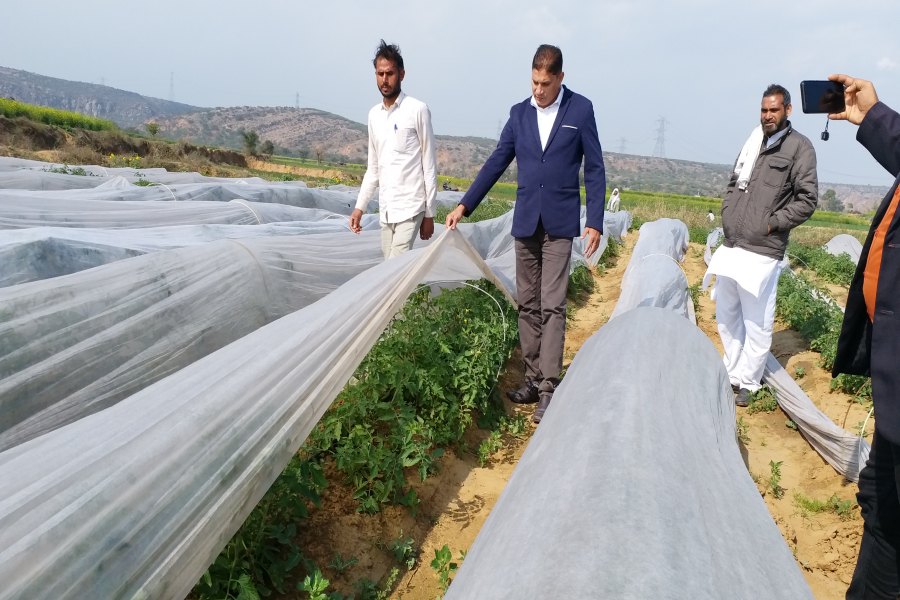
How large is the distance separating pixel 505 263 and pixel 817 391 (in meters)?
2.31

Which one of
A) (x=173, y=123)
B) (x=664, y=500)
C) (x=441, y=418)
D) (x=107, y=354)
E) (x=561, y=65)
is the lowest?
(x=441, y=418)

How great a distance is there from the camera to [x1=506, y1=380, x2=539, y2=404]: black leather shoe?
3.31m

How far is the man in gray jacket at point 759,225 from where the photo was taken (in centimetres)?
308

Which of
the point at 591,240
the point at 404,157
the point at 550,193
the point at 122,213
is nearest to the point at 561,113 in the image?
the point at 550,193

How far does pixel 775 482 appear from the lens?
269cm

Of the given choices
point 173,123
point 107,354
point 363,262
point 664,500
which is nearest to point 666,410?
point 664,500

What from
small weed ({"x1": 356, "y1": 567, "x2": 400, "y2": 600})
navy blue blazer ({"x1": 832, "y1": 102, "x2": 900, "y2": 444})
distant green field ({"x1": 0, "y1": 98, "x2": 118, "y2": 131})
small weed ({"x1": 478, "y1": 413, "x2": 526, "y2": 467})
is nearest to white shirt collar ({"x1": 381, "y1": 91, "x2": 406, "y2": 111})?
small weed ({"x1": 478, "y1": 413, "x2": 526, "y2": 467})

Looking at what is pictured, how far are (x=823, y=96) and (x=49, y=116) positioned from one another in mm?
32950

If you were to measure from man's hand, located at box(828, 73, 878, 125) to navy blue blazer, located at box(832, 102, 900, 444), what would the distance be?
1.7 inches

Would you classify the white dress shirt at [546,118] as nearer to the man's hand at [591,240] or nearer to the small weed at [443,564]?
the man's hand at [591,240]

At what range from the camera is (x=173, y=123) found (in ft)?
362

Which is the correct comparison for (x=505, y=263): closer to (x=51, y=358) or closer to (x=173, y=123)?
(x=51, y=358)

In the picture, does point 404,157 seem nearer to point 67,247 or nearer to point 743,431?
point 67,247

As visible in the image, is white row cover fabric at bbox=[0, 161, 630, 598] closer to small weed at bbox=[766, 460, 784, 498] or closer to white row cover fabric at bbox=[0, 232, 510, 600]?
white row cover fabric at bbox=[0, 232, 510, 600]
